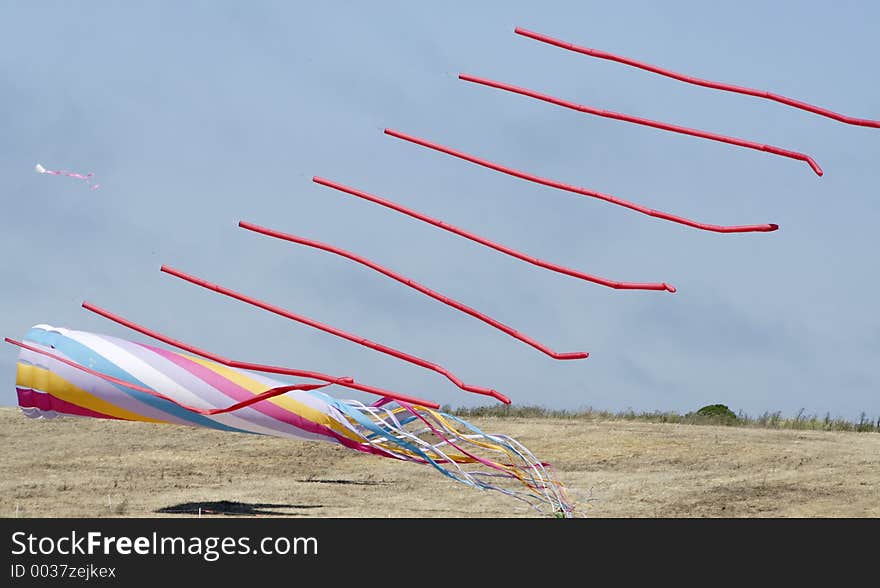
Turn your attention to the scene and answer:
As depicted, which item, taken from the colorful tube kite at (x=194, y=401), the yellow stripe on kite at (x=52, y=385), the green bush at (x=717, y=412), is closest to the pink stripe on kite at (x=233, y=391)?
the colorful tube kite at (x=194, y=401)

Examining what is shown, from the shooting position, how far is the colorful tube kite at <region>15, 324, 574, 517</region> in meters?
18.2

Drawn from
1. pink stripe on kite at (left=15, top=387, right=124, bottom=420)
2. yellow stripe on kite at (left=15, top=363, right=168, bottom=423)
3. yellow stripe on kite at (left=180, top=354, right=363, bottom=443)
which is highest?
yellow stripe on kite at (left=180, top=354, right=363, bottom=443)

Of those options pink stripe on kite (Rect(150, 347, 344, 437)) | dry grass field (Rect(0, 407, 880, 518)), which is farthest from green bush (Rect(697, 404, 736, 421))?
pink stripe on kite (Rect(150, 347, 344, 437))

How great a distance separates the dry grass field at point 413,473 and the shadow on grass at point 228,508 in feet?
0.10

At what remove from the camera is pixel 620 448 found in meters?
25.5

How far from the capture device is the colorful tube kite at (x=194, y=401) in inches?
717

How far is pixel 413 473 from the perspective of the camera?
23703 millimetres

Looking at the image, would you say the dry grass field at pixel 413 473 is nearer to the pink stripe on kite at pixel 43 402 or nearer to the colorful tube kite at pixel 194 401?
the colorful tube kite at pixel 194 401

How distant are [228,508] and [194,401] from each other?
77.3 inches

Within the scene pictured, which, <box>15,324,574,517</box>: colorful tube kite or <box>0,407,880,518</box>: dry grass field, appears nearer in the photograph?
<box>15,324,574,517</box>: colorful tube kite

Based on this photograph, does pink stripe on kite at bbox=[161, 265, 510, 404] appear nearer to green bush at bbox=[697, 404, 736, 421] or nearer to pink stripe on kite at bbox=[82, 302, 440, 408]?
pink stripe on kite at bbox=[82, 302, 440, 408]

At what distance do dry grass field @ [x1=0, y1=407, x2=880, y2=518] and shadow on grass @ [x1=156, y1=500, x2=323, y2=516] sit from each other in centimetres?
3

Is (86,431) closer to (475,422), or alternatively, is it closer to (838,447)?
(475,422)

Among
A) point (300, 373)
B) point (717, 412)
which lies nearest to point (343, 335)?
point (300, 373)
